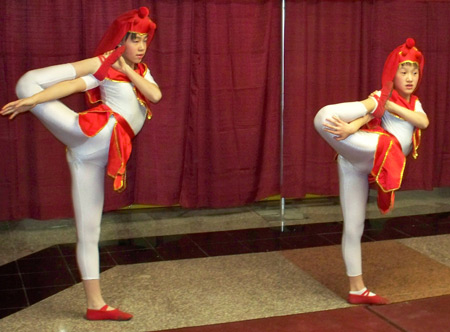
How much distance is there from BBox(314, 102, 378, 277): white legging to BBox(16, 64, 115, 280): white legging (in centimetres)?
95

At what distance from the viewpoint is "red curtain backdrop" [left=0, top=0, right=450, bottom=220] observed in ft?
13.2

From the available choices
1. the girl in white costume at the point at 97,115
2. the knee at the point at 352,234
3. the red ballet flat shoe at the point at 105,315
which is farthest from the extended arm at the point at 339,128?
the red ballet flat shoe at the point at 105,315

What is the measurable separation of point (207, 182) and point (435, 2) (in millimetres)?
2130

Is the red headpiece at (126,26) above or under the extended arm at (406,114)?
above

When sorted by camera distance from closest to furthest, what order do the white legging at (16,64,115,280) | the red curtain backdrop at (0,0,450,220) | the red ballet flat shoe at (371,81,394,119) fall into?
the white legging at (16,64,115,280) → the red ballet flat shoe at (371,81,394,119) → the red curtain backdrop at (0,0,450,220)

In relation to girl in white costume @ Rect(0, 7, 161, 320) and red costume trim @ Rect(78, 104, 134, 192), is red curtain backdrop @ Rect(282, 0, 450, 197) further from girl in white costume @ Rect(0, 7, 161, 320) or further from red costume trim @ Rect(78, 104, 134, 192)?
red costume trim @ Rect(78, 104, 134, 192)

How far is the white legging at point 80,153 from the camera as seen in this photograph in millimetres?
2613

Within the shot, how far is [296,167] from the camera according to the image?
15.3ft

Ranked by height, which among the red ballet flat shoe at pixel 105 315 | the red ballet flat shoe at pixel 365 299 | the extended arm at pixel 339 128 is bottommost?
the red ballet flat shoe at pixel 365 299

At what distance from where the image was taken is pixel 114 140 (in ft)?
8.85

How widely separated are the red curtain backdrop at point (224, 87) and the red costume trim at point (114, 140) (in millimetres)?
1468

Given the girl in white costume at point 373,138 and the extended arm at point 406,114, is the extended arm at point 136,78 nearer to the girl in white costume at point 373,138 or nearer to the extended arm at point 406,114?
the girl in white costume at point 373,138

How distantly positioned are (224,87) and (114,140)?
181 cm

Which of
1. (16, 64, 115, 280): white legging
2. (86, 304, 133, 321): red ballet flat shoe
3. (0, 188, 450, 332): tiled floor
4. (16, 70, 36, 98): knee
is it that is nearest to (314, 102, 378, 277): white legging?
(0, 188, 450, 332): tiled floor
